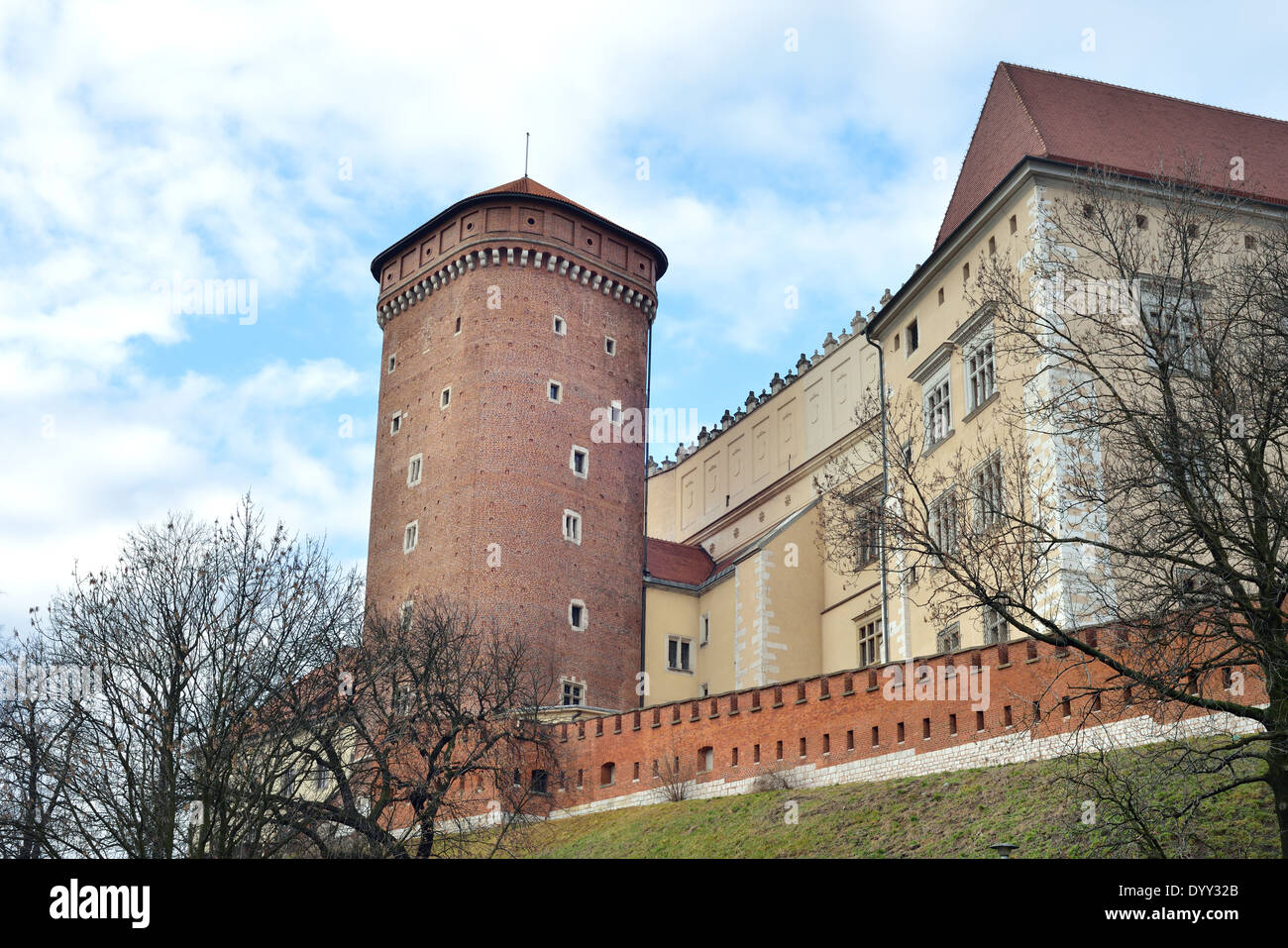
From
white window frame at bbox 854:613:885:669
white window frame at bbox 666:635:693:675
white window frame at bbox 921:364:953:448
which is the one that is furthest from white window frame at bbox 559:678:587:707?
white window frame at bbox 921:364:953:448

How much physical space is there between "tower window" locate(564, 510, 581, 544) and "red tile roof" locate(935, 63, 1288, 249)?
47.4 ft

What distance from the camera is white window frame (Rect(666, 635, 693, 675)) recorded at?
45000 millimetres

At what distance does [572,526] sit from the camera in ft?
143

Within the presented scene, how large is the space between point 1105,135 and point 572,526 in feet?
62.4

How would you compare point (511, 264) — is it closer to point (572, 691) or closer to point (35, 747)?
point (572, 691)

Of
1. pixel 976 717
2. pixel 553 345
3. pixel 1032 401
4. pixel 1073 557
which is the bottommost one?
pixel 976 717

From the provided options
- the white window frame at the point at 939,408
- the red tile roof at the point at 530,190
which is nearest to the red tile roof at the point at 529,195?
the red tile roof at the point at 530,190

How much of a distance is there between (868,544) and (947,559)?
1076 millimetres

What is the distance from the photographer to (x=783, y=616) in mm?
41812

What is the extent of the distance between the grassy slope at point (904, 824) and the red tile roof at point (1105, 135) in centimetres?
1249
